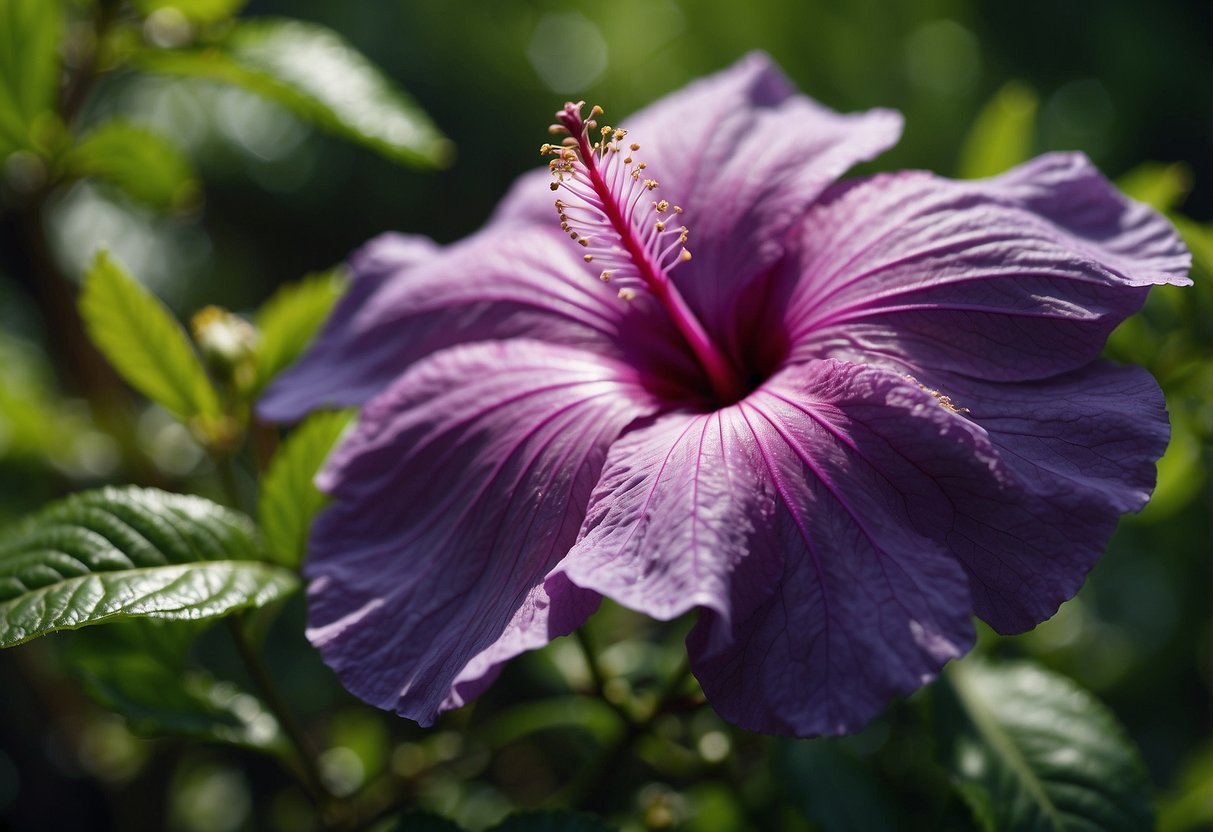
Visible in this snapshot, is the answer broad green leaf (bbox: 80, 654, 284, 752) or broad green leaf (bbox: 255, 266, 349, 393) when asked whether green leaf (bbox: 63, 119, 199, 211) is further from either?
broad green leaf (bbox: 80, 654, 284, 752)

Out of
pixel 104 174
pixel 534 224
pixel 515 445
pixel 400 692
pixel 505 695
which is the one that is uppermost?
pixel 104 174

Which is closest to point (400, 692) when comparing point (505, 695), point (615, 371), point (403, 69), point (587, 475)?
point (587, 475)

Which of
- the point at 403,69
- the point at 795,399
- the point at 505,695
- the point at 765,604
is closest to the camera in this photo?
the point at 765,604

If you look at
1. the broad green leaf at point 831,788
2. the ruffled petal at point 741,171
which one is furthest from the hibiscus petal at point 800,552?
the broad green leaf at point 831,788

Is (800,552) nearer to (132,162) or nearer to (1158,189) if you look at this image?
(1158,189)

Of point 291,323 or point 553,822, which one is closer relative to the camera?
point 553,822

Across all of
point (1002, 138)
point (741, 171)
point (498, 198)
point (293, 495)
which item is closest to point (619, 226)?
point (741, 171)

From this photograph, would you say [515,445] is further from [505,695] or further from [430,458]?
[505,695]
